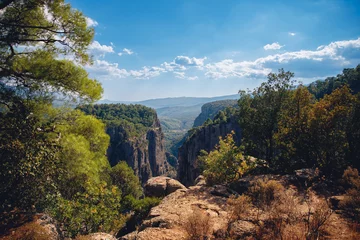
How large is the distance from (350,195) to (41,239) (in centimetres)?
1211

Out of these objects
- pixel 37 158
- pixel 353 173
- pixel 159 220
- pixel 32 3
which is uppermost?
pixel 32 3

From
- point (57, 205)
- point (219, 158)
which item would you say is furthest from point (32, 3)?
point (219, 158)

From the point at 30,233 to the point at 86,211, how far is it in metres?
2.21

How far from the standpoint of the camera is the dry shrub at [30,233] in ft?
24.4

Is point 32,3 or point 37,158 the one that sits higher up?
point 32,3

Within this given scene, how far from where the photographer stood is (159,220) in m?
8.58

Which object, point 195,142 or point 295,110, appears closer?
point 295,110

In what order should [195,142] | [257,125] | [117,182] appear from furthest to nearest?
1. [195,142]
2. [117,182]
3. [257,125]

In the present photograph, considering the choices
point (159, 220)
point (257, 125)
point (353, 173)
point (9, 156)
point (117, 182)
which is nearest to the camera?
point (9, 156)

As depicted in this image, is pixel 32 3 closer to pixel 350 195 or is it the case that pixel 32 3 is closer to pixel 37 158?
pixel 37 158

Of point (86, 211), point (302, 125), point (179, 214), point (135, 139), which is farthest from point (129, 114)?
point (179, 214)

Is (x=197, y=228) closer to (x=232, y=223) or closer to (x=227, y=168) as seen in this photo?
(x=232, y=223)

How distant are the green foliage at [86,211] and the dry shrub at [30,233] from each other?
0.75 m

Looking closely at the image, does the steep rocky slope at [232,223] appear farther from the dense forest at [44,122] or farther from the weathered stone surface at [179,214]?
the dense forest at [44,122]
